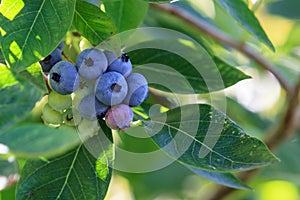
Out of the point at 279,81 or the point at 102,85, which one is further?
the point at 279,81

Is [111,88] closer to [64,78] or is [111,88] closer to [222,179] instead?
[64,78]

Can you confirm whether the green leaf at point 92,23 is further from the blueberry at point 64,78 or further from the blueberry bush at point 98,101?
the blueberry at point 64,78

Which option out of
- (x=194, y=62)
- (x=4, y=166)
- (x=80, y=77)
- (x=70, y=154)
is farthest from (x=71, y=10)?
(x=4, y=166)

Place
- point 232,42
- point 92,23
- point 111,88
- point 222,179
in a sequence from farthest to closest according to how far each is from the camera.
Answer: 1. point 232,42
2. point 222,179
3. point 92,23
4. point 111,88

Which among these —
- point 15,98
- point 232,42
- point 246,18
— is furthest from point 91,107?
point 232,42

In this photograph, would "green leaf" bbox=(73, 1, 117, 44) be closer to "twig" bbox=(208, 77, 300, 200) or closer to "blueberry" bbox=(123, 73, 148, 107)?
"blueberry" bbox=(123, 73, 148, 107)

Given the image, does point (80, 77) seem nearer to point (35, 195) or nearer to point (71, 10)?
point (71, 10)

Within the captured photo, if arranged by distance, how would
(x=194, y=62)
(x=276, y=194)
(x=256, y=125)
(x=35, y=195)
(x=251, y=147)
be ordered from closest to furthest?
(x=251, y=147) < (x=35, y=195) < (x=194, y=62) < (x=256, y=125) < (x=276, y=194)

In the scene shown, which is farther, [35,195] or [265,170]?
[265,170]
